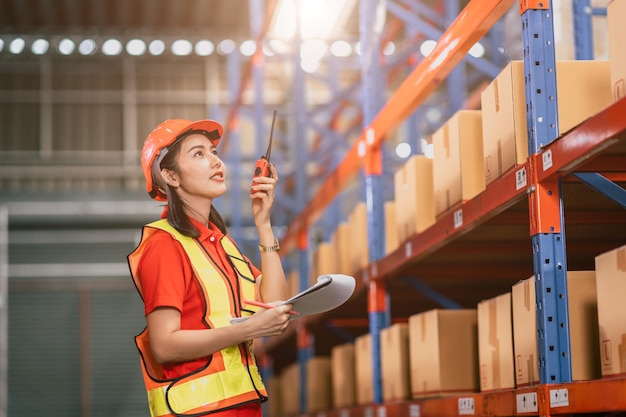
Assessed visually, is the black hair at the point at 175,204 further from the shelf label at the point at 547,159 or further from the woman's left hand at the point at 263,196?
the shelf label at the point at 547,159

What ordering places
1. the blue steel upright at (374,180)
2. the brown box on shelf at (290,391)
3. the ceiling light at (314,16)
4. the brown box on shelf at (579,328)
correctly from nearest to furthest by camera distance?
the brown box on shelf at (579,328) < the blue steel upright at (374,180) < the brown box on shelf at (290,391) < the ceiling light at (314,16)

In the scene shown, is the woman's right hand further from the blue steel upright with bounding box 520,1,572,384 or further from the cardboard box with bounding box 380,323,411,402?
the cardboard box with bounding box 380,323,411,402

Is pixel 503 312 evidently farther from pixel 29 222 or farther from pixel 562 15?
pixel 29 222

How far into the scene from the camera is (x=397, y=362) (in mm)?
6047

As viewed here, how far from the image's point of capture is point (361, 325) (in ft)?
31.1

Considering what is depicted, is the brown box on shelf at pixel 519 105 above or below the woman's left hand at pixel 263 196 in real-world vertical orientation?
above

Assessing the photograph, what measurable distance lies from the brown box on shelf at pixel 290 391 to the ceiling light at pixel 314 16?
11.8 feet

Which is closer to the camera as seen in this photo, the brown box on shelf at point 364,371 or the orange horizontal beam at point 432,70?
the orange horizontal beam at point 432,70

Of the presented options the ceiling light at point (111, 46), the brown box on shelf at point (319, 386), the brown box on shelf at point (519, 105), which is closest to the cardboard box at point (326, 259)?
the brown box on shelf at point (319, 386)

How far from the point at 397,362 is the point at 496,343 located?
1.47 metres

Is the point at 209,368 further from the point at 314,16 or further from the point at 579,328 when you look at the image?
the point at 314,16

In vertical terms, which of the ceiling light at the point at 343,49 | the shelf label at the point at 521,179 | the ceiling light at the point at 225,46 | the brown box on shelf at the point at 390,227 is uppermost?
the ceiling light at the point at 225,46

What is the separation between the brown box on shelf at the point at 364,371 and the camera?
6.85 metres

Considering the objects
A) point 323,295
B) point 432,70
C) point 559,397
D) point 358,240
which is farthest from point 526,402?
point 358,240
